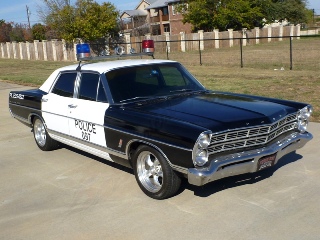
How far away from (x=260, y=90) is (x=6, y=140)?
7140mm

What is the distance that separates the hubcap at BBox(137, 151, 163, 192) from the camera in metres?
5.00

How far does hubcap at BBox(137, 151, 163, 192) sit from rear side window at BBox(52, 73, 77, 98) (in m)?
1.87

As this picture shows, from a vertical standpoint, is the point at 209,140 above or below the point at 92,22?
below

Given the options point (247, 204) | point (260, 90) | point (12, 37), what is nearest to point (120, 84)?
point (247, 204)

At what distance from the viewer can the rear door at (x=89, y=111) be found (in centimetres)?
568

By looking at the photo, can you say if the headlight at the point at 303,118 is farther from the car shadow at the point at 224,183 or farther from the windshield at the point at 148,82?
the windshield at the point at 148,82

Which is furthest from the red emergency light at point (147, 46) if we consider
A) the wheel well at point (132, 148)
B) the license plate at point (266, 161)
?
the license plate at point (266, 161)

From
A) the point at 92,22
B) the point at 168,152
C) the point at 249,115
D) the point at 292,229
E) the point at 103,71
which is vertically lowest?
the point at 292,229

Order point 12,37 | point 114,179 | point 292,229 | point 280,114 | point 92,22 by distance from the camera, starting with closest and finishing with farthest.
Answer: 1. point 292,229
2. point 280,114
3. point 114,179
4. point 92,22
5. point 12,37

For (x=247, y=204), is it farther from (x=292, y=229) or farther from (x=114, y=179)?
(x=114, y=179)

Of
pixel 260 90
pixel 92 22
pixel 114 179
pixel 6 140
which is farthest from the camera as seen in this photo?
pixel 92 22

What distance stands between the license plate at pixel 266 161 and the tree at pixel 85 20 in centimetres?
3330

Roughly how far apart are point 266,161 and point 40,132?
4.15 metres

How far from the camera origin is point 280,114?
5066 mm
